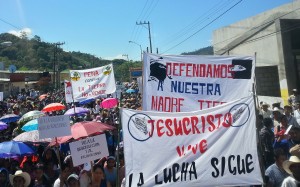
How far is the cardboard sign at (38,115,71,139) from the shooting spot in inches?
220

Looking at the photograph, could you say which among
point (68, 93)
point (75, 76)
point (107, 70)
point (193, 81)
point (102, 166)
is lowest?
point (102, 166)

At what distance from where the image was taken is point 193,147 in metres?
4.04

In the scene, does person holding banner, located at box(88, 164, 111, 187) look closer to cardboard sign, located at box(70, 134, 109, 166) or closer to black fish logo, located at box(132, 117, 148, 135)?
cardboard sign, located at box(70, 134, 109, 166)

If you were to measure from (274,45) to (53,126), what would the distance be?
1563 cm

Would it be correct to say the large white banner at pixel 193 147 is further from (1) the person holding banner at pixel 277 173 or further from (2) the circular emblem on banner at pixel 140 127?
(1) the person holding banner at pixel 277 173

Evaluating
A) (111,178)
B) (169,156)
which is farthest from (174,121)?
(111,178)

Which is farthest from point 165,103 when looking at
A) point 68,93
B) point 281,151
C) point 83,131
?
point 68,93

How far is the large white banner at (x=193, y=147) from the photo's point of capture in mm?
3879

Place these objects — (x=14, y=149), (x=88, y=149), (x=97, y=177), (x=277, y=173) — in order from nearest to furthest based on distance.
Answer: (x=277, y=173) < (x=88, y=149) < (x=97, y=177) < (x=14, y=149)

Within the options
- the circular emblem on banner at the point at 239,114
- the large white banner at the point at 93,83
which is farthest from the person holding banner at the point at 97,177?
the large white banner at the point at 93,83

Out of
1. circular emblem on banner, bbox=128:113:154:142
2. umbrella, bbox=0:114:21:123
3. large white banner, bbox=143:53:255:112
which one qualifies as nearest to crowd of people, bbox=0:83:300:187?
circular emblem on banner, bbox=128:113:154:142

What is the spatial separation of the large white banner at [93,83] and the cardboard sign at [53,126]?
554cm

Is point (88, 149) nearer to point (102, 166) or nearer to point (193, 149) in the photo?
point (102, 166)

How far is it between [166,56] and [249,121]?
81.1 inches
